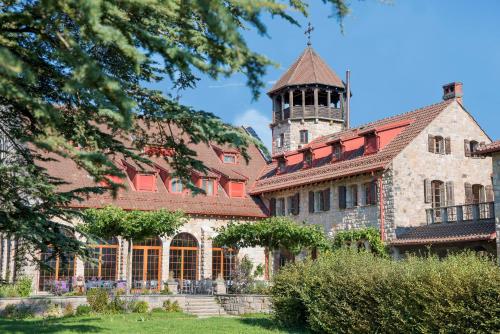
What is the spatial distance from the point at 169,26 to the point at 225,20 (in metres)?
3.94

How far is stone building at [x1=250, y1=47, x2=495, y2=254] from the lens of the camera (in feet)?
78.7

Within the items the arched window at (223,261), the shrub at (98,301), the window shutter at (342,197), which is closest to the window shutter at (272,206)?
the arched window at (223,261)

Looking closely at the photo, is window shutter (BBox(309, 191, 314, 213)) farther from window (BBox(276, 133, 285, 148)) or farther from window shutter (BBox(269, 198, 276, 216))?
window (BBox(276, 133, 285, 148))

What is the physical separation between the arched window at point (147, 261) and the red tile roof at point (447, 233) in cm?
1125

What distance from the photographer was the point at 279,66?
749 cm

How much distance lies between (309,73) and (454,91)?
9864mm

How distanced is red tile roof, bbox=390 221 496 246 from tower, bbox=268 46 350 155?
1092cm

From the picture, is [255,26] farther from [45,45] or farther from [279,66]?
[45,45]

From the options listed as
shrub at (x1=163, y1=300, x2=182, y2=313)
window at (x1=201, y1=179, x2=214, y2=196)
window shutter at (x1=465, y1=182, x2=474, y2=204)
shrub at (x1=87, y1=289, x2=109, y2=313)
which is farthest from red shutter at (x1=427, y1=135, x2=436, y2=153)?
shrub at (x1=87, y1=289, x2=109, y2=313)

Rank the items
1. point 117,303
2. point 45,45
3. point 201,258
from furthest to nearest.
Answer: point 201,258 < point 117,303 < point 45,45

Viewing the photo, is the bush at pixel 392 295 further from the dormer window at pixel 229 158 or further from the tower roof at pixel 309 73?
the tower roof at pixel 309 73

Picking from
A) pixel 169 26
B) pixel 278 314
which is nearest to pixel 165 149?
pixel 169 26

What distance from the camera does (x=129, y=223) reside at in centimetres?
2322

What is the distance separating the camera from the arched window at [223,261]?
31.2 metres
